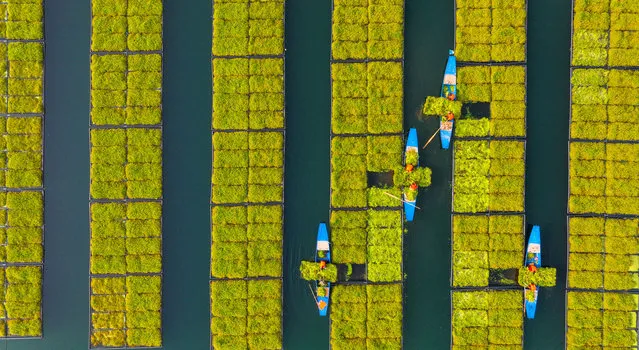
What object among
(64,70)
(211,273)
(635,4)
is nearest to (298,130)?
(211,273)

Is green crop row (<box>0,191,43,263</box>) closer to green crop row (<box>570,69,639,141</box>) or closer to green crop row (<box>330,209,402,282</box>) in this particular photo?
green crop row (<box>330,209,402,282</box>)

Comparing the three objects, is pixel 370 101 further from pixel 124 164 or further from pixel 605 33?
pixel 124 164

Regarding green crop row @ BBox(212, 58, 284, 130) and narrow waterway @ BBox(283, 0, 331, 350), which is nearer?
green crop row @ BBox(212, 58, 284, 130)

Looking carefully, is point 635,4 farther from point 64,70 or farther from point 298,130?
point 64,70

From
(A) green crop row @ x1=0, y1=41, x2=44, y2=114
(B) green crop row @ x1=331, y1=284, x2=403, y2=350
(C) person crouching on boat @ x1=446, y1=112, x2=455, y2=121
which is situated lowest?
(B) green crop row @ x1=331, y1=284, x2=403, y2=350

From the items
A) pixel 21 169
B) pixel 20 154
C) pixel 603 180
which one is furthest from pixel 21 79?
pixel 603 180

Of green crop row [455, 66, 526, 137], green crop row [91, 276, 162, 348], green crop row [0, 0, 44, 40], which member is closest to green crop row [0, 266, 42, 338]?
green crop row [91, 276, 162, 348]
